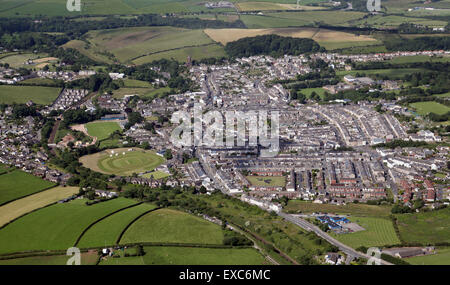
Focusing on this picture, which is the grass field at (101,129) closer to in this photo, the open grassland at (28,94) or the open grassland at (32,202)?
the open grassland at (28,94)

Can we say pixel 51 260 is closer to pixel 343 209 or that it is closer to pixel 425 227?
pixel 343 209

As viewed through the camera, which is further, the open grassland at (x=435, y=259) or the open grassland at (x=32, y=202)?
the open grassland at (x=32, y=202)

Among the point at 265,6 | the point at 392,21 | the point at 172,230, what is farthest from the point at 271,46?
the point at 172,230

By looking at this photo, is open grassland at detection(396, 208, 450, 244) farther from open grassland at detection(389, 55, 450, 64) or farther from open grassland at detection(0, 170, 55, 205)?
open grassland at detection(389, 55, 450, 64)

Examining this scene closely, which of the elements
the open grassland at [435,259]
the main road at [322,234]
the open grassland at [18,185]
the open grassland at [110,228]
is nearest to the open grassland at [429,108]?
the main road at [322,234]

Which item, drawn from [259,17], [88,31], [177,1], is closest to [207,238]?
[88,31]

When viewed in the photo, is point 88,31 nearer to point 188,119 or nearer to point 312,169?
point 188,119
